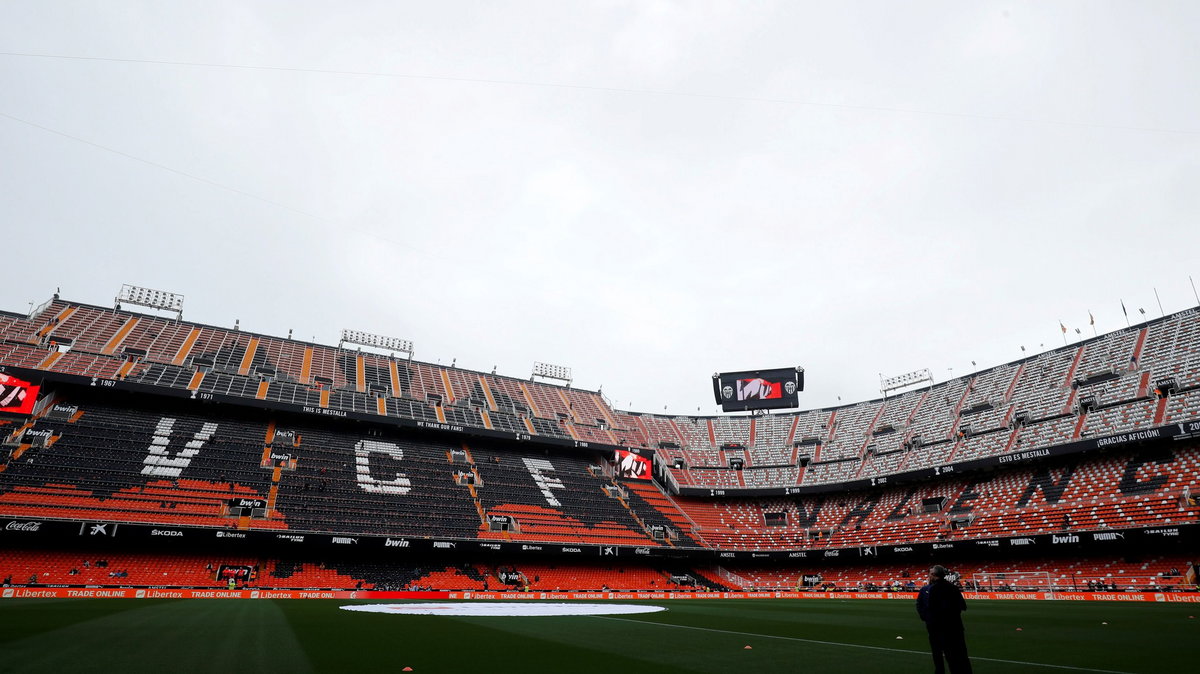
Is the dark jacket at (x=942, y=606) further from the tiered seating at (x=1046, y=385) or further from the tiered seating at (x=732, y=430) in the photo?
the tiered seating at (x=732, y=430)

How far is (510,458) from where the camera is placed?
53.0 metres

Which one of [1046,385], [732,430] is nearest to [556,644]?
[1046,385]

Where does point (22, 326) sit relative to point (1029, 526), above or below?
above

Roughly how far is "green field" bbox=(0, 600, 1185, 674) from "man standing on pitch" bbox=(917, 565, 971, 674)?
73.4 inches

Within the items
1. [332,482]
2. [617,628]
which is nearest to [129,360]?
[332,482]

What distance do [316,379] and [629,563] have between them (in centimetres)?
2929

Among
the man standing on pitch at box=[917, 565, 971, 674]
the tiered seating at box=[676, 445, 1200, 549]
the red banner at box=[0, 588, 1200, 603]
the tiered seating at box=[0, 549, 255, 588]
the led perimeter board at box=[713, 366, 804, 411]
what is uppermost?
the led perimeter board at box=[713, 366, 804, 411]

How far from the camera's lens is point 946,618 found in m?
6.86

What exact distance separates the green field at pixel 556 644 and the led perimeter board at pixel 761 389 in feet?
140

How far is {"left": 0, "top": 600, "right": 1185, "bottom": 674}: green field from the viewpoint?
28.4ft

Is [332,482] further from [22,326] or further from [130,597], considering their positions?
[22,326]

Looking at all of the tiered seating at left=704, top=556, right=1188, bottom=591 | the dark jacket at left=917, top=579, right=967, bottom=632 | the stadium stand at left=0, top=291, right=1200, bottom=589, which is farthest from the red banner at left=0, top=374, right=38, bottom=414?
the dark jacket at left=917, top=579, right=967, bottom=632

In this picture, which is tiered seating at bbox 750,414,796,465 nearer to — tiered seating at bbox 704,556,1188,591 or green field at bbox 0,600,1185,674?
tiered seating at bbox 704,556,1188,591

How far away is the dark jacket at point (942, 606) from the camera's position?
6805mm
